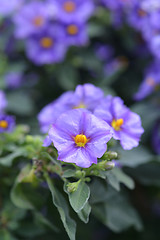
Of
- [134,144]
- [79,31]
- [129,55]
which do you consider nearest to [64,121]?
[134,144]

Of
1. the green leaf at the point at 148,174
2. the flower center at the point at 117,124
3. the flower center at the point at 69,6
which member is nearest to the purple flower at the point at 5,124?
the flower center at the point at 117,124

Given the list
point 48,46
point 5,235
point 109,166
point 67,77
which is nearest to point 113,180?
point 109,166

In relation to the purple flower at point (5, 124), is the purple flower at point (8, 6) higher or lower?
higher

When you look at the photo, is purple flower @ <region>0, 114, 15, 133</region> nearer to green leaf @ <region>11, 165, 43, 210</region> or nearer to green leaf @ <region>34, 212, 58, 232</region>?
green leaf @ <region>11, 165, 43, 210</region>

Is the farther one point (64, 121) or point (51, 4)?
point (51, 4)

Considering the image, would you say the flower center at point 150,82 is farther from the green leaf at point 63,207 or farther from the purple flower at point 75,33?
the green leaf at point 63,207

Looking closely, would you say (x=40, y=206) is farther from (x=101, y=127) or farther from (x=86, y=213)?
(x=101, y=127)
